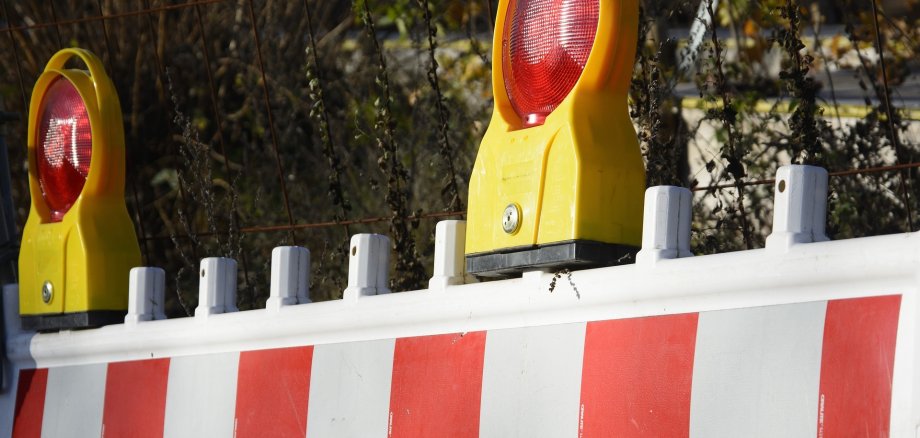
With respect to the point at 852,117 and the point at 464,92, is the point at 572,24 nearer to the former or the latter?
the point at 852,117

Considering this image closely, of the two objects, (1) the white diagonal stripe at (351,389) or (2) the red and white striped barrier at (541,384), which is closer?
(2) the red and white striped barrier at (541,384)

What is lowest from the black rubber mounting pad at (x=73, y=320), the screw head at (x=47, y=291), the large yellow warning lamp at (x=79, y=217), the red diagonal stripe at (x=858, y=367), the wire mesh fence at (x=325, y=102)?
the red diagonal stripe at (x=858, y=367)

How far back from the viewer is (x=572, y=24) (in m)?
2.41

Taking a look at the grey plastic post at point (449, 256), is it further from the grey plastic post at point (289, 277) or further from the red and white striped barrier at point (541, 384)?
the grey plastic post at point (289, 277)

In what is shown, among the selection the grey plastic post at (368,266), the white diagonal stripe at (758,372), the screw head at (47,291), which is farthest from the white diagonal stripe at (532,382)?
the screw head at (47,291)

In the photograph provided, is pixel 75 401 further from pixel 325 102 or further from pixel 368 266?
pixel 325 102

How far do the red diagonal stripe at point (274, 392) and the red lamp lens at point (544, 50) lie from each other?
613 mm

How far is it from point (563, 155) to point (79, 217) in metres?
1.40

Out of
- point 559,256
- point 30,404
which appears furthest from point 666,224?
point 30,404

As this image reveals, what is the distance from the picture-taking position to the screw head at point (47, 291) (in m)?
3.29

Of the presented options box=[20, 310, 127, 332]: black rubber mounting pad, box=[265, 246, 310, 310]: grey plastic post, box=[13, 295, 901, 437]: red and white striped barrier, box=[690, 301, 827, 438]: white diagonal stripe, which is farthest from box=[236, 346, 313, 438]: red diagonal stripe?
box=[690, 301, 827, 438]: white diagonal stripe

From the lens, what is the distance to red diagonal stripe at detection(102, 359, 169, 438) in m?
2.91

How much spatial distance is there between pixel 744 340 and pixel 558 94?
66cm

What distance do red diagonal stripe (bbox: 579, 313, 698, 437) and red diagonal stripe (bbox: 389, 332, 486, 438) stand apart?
0.25 m
